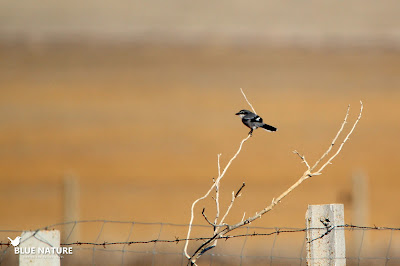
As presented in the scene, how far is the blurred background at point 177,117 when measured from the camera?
19.5 m

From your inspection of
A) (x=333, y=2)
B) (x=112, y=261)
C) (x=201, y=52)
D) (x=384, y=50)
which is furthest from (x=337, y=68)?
(x=112, y=261)

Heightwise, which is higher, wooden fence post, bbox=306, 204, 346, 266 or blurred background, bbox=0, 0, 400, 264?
blurred background, bbox=0, 0, 400, 264

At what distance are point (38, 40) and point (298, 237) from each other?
9.02m

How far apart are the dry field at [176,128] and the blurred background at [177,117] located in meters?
0.04

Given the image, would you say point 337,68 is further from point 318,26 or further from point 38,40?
point 38,40

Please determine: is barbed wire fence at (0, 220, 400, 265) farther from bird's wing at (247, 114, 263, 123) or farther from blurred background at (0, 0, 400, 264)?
bird's wing at (247, 114, 263, 123)

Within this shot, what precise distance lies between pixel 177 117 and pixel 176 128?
1.08 ft

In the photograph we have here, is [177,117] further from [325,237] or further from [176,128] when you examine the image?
[325,237]

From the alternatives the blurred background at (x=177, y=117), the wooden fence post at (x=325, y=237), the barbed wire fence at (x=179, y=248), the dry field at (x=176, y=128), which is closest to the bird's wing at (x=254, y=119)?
the barbed wire fence at (x=179, y=248)

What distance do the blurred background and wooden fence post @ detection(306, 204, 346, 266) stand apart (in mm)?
13001

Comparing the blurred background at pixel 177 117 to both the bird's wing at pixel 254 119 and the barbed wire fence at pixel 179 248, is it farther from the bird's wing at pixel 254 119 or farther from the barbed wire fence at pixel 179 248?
the bird's wing at pixel 254 119

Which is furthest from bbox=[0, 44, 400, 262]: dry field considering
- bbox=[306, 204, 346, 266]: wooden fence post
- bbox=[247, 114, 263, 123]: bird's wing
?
bbox=[306, 204, 346, 266]: wooden fence post

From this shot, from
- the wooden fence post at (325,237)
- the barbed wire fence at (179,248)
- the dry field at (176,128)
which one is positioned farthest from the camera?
the dry field at (176,128)

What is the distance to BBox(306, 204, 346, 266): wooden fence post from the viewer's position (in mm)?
4926
